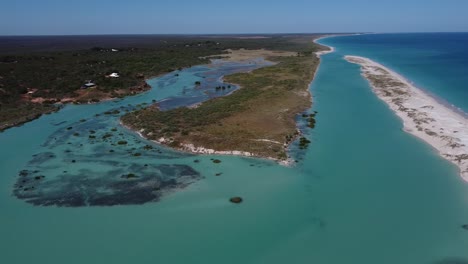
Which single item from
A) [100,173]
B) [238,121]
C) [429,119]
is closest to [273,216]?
[100,173]

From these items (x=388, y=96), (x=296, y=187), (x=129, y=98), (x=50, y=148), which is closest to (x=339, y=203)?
(x=296, y=187)

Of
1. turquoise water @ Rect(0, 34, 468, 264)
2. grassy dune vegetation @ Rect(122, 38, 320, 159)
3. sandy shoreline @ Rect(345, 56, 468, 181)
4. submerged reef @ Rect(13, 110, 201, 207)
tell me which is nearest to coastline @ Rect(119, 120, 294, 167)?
grassy dune vegetation @ Rect(122, 38, 320, 159)

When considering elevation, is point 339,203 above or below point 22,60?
below

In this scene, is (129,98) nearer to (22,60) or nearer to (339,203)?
(339,203)

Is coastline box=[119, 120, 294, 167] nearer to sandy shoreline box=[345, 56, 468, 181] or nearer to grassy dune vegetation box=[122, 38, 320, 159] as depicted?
grassy dune vegetation box=[122, 38, 320, 159]

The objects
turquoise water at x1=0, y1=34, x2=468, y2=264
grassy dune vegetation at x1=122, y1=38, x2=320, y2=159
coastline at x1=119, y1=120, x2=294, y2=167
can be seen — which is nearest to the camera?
turquoise water at x1=0, y1=34, x2=468, y2=264
